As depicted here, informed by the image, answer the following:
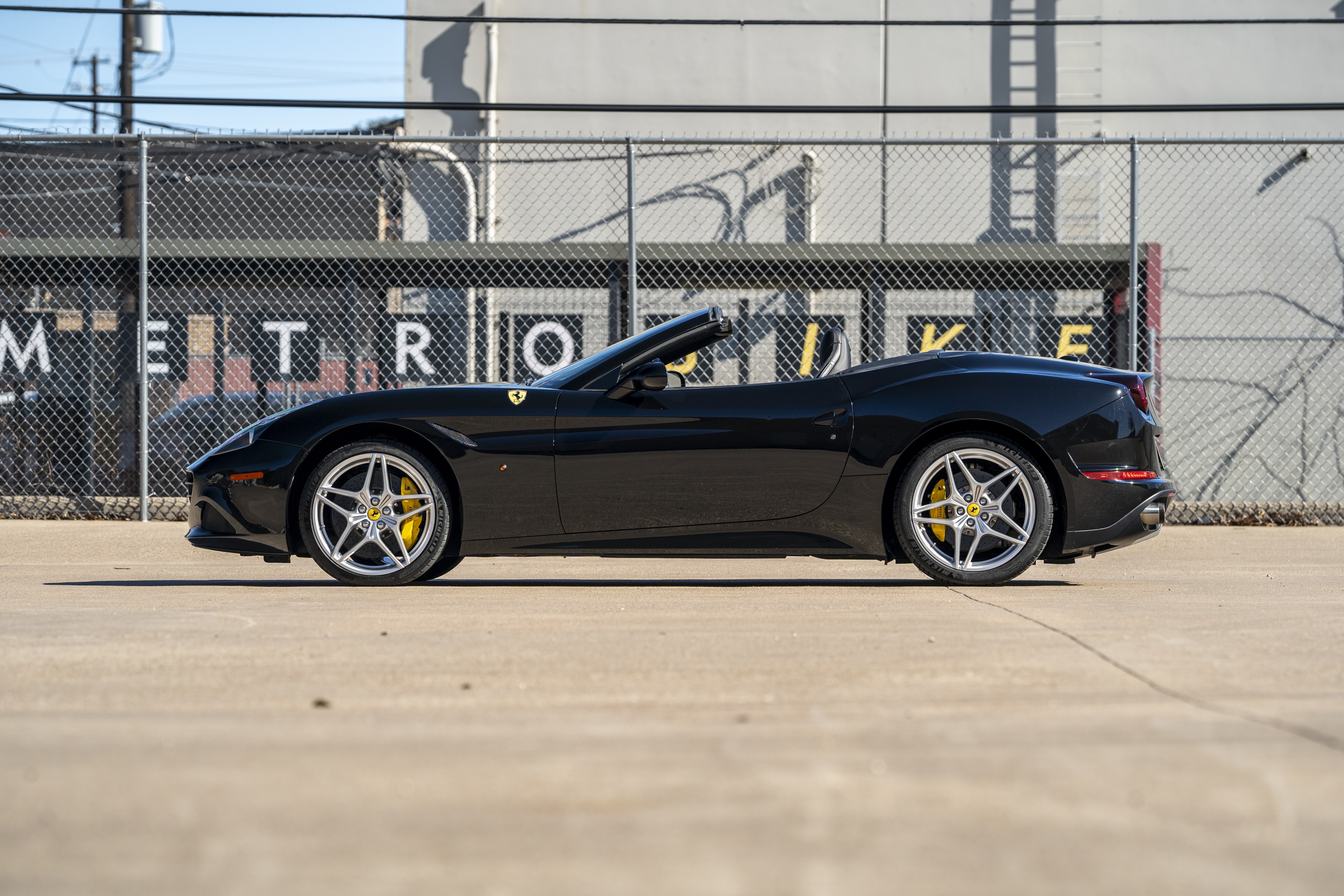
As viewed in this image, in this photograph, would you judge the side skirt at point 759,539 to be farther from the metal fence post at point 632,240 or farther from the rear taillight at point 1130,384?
the metal fence post at point 632,240

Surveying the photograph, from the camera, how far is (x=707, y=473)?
5.63 metres

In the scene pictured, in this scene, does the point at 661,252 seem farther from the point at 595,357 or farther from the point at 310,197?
the point at 310,197

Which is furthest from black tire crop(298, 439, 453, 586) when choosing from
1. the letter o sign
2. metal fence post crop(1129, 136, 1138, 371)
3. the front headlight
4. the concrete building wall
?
the concrete building wall

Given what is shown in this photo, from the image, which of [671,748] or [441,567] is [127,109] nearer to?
[441,567]

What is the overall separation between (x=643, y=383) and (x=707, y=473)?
18.9 inches

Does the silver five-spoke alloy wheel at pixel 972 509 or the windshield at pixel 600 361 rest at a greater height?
the windshield at pixel 600 361

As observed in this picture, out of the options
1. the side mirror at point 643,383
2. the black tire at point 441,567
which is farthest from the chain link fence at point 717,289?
the black tire at point 441,567

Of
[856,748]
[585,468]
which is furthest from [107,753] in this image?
[585,468]

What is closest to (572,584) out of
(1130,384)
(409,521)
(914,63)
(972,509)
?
(409,521)

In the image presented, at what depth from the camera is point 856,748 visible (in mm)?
2588

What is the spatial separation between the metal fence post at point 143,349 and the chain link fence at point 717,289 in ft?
0.16

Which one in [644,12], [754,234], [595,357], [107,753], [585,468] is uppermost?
[644,12]

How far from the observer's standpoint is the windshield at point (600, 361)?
231 inches

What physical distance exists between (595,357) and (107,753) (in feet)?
12.2
